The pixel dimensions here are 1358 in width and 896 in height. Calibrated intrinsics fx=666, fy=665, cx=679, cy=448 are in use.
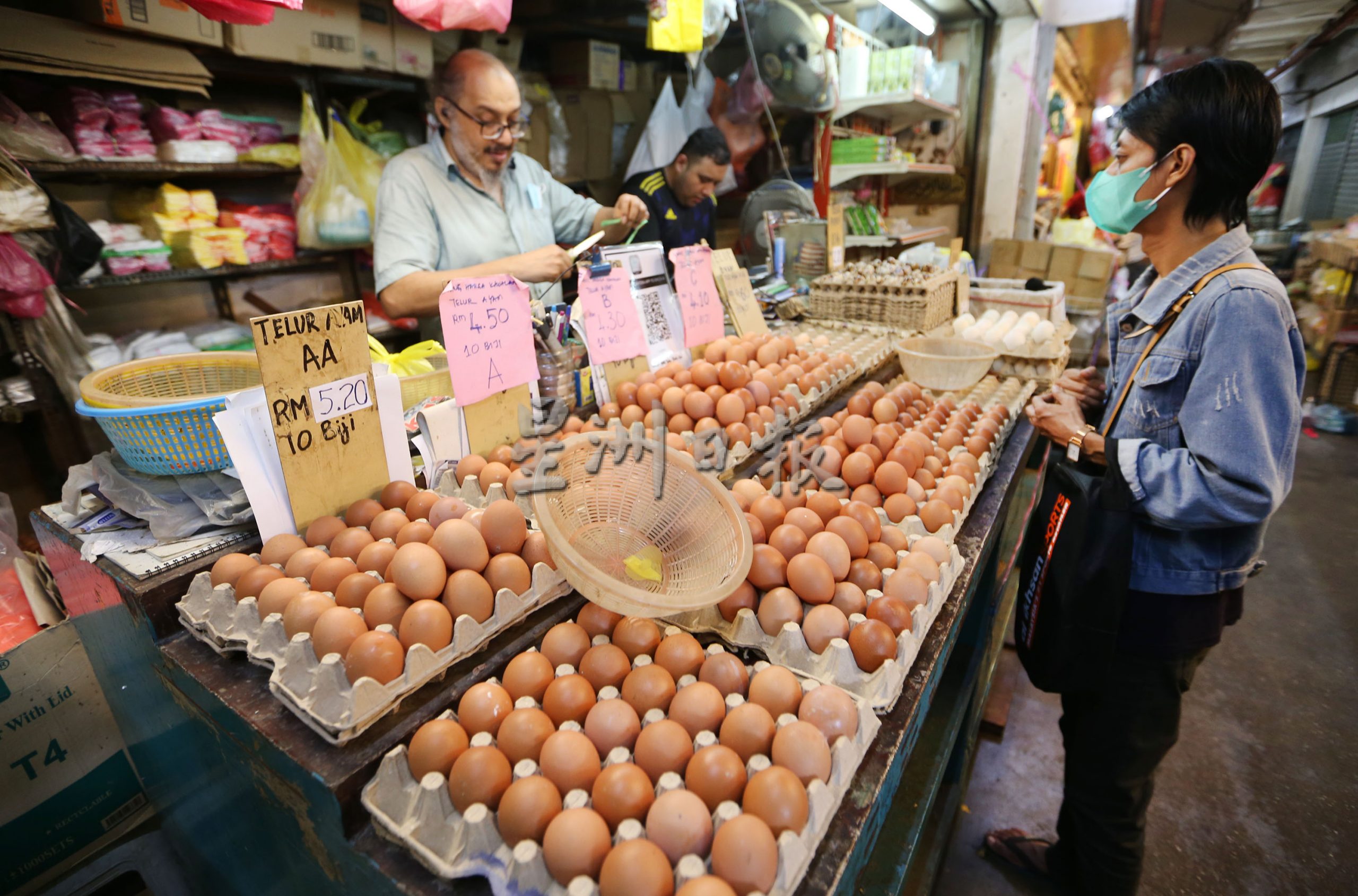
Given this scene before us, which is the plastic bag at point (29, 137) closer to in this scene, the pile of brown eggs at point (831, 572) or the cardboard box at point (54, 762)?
the cardboard box at point (54, 762)

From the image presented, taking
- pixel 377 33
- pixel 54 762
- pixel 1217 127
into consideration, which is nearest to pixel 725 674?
pixel 1217 127

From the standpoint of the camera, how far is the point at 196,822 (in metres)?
1.53

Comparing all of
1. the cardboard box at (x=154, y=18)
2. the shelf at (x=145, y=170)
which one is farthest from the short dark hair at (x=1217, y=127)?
the shelf at (x=145, y=170)

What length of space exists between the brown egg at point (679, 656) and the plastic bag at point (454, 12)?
2.75m

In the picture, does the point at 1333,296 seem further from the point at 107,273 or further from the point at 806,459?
the point at 107,273

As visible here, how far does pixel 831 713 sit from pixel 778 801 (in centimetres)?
20

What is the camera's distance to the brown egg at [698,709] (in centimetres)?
107

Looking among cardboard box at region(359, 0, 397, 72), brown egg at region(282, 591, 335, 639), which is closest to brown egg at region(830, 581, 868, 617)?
brown egg at region(282, 591, 335, 639)

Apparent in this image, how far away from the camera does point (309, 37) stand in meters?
3.34

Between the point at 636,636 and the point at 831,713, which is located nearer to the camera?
the point at 831,713

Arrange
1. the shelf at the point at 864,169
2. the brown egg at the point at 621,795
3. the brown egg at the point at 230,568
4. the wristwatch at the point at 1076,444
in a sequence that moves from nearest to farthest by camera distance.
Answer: the brown egg at the point at 621,795 < the brown egg at the point at 230,568 < the wristwatch at the point at 1076,444 < the shelf at the point at 864,169

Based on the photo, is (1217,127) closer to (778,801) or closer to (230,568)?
(778,801)

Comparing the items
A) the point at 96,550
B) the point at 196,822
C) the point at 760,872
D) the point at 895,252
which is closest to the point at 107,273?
the point at 96,550

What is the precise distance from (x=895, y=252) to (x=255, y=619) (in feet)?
20.5
